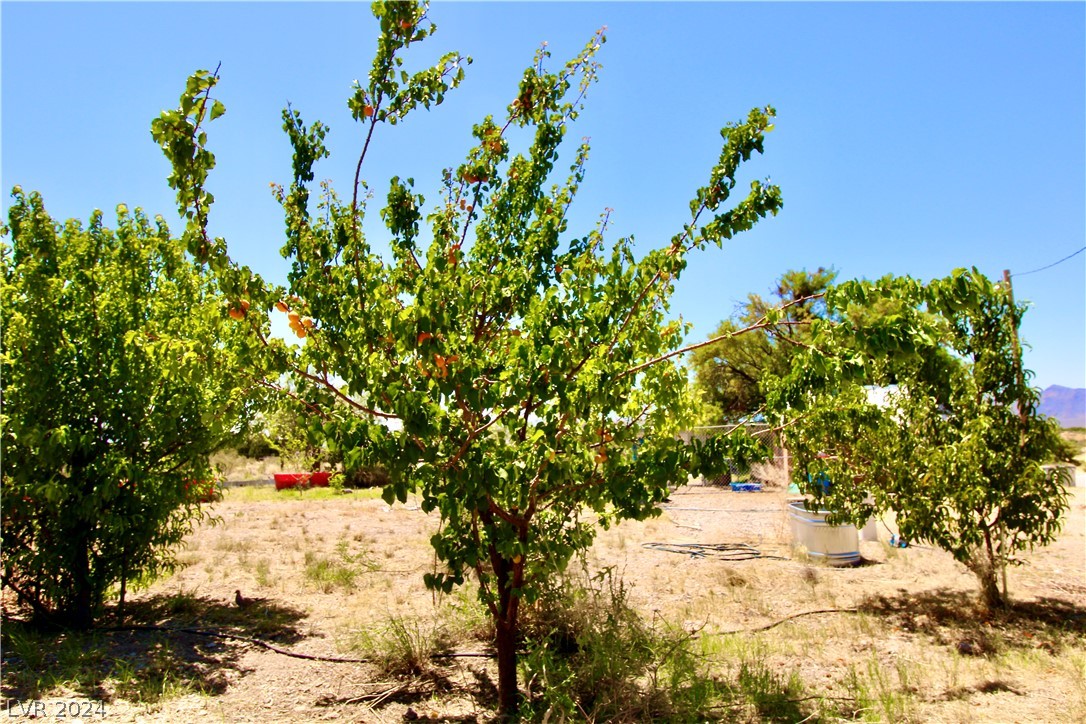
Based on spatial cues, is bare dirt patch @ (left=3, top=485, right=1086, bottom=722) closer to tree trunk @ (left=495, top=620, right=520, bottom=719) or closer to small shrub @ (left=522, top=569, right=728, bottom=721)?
tree trunk @ (left=495, top=620, right=520, bottom=719)

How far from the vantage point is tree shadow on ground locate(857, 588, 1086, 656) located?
5.42 meters

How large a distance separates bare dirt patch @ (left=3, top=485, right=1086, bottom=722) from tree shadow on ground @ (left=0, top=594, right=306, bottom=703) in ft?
0.06

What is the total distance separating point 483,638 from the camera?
17.5 feet

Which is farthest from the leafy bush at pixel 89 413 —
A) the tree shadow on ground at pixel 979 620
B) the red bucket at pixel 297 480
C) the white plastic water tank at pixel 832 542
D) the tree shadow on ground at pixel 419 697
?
the red bucket at pixel 297 480

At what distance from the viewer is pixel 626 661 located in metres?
4.12

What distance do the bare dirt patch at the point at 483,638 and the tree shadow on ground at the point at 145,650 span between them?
0.06ft

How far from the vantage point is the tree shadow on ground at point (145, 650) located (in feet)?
14.0

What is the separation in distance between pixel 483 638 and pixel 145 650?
8.18 feet

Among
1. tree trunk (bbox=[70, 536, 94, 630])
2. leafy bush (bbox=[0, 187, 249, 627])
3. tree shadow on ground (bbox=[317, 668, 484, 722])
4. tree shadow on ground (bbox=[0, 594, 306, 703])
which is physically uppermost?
leafy bush (bbox=[0, 187, 249, 627])

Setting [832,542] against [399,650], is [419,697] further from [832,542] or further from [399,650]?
[832,542]

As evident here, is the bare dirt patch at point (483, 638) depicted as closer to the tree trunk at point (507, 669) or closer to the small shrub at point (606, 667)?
the tree trunk at point (507, 669)

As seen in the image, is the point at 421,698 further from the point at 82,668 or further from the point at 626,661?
the point at 82,668

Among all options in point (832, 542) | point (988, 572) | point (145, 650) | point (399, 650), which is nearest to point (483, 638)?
point (399, 650)

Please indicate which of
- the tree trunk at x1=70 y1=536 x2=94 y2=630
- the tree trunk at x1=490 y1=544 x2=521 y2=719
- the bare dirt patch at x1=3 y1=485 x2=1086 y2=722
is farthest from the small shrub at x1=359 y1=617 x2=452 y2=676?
the tree trunk at x1=70 y1=536 x2=94 y2=630
